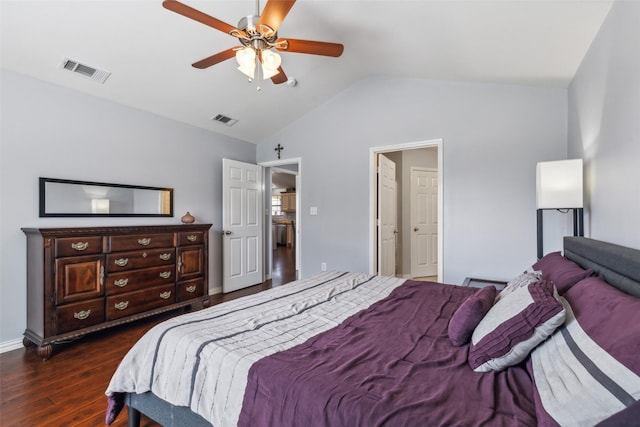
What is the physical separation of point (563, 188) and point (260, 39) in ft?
7.97

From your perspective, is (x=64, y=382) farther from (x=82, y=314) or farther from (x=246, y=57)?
(x=246, y=57)

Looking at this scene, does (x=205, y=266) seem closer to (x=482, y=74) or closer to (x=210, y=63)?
(x=210, y=63)

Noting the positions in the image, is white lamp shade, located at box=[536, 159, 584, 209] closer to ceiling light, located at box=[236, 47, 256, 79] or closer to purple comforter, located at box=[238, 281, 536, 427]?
purple comforter, located at box=[238, 281, 536, 427]

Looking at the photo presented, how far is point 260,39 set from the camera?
1982 mm

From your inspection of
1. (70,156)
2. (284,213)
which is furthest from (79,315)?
(284,213)

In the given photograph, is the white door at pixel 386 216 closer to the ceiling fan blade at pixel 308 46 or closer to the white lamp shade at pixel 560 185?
the white lamp shade at pixel 560 185

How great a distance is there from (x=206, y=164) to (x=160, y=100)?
1.07 m

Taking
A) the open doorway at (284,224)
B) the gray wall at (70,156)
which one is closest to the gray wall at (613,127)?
the gray wall at (70,156)

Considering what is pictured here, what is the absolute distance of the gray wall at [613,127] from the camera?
59.0 inches

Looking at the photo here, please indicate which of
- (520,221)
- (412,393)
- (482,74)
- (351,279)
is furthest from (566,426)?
(482,74)

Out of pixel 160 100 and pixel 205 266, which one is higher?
pixel 160 100

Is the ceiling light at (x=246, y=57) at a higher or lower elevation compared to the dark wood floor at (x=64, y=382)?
higher

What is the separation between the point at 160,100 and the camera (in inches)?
136

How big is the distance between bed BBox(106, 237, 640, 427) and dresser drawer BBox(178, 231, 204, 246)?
80.0 inches
